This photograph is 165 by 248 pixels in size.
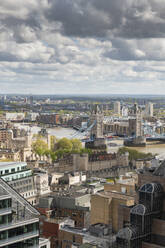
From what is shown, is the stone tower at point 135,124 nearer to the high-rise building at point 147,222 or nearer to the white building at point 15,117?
the white building at point 15,117

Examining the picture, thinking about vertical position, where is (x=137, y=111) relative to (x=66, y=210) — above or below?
above

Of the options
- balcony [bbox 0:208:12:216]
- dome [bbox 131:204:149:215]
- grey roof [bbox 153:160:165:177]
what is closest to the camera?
balcony [bbox 0:208:12:216]

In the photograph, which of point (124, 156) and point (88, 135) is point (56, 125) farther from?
point (124, 156)

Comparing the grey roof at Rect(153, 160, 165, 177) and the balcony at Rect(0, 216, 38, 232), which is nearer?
the balcony at Rect(0, 216, 38, 232)

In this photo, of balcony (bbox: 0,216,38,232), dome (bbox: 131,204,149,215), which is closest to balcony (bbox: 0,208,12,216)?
balcony (bbox: 0,216,38,232)

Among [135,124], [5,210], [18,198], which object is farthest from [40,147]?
[5,210]

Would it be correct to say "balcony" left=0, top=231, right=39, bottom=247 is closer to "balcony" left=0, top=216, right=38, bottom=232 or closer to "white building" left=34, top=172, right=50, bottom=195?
"balcony" left=0, top=216, right=38, bottom=232

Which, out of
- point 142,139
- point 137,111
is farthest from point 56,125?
point 142,139

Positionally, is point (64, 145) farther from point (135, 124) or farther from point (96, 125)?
point (135, 124)
